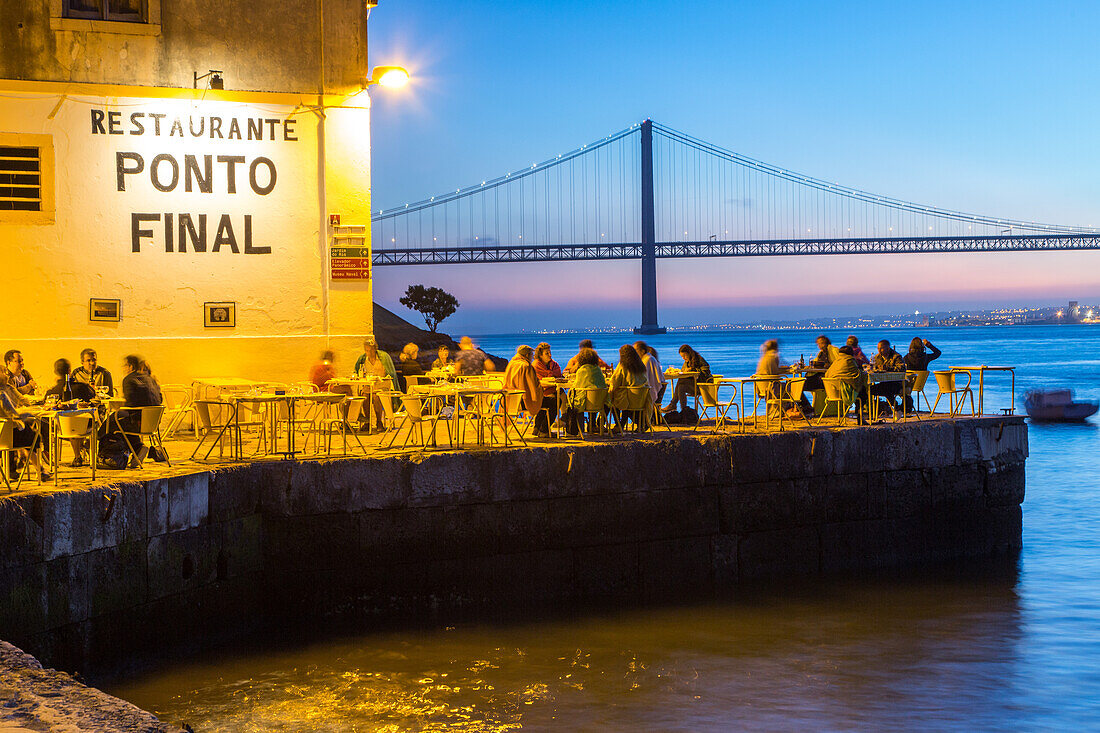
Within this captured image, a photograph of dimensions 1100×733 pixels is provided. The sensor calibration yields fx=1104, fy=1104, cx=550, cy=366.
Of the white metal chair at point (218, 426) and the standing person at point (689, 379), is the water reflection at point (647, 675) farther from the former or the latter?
the standing person at point (689, 379)

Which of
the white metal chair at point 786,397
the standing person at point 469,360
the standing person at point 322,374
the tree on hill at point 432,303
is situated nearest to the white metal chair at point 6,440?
the standing person at point 322,374

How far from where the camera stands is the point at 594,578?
8.09 m

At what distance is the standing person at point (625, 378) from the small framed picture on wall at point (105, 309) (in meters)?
4.42

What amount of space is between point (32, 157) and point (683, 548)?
6394 millimetres

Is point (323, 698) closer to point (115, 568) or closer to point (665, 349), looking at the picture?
point (115, 568)

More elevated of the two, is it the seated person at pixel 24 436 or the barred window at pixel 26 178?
the barred window at pixel 26 178

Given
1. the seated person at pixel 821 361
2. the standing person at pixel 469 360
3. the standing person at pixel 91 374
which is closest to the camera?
the standing person at pixel 91 374

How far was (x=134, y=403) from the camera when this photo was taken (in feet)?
23.9

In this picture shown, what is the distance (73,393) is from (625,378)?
4070 millimetres

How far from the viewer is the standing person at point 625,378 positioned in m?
8.71

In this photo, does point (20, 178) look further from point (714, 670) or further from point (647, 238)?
point (647, 238)

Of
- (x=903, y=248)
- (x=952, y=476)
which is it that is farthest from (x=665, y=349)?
(x=952, y=476)

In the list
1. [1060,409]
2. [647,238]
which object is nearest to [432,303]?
[647,238]

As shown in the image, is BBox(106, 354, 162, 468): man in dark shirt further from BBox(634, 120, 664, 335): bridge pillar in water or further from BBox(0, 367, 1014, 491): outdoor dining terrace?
BBox(634, 120, 664, 335): bridge pillar in water
